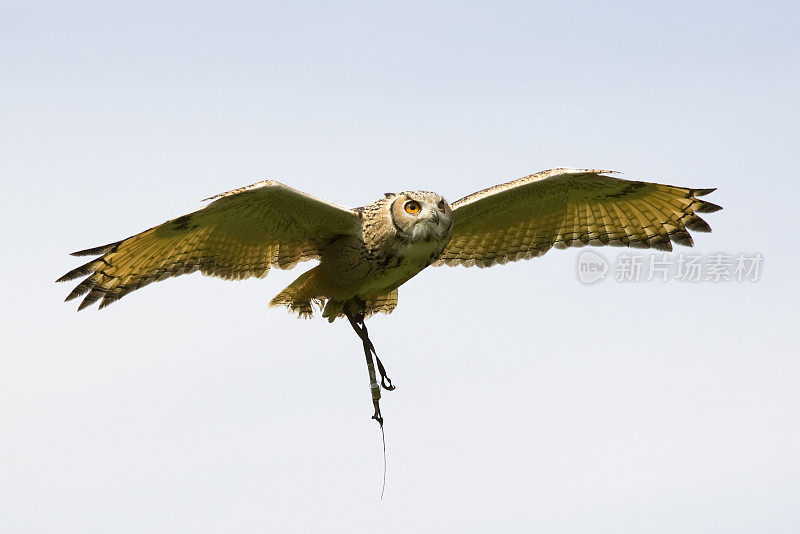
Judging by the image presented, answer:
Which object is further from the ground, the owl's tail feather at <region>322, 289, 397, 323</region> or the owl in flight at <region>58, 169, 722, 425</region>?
the owl in flight at <region>58, 169, 722, 425</region>

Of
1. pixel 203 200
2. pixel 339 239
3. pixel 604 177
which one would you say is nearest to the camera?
pixel 203 200

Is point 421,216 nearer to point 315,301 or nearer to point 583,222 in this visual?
point 315,301

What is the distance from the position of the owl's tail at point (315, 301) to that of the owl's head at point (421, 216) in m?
1.01

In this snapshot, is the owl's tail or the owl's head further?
the owl's tail

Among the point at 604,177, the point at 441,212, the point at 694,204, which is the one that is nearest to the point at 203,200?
the point at 441,212

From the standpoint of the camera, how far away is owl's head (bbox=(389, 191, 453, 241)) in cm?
779

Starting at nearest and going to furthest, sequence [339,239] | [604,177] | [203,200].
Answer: [203,200] → [339,239] → [604,177]

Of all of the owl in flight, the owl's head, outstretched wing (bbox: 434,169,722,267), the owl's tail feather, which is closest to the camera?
the owl's head

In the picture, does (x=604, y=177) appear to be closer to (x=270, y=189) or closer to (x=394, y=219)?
(x=394, y=219)

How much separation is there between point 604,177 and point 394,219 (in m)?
2.10

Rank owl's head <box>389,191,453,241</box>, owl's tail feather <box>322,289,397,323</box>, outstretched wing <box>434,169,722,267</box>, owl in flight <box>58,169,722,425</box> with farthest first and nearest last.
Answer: outstretched wing <box>434,169,722,267</box> → owl's tail feather <box>322,289,397,323</box> → owl in flight <box>58,169,722,425</box> → owl's head <box>389,191,453,241</box>

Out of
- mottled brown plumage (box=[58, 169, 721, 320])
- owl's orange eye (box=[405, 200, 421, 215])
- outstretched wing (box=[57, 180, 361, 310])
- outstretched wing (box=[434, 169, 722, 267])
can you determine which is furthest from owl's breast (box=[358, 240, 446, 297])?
outstretched wing (box=[434, 169, 722, 267])

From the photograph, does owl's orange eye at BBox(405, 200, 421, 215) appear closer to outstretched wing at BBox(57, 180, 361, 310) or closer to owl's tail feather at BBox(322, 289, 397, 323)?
outstretched wing at BBox(57, 180, 361, 310)

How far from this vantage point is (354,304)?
8.61 metres
